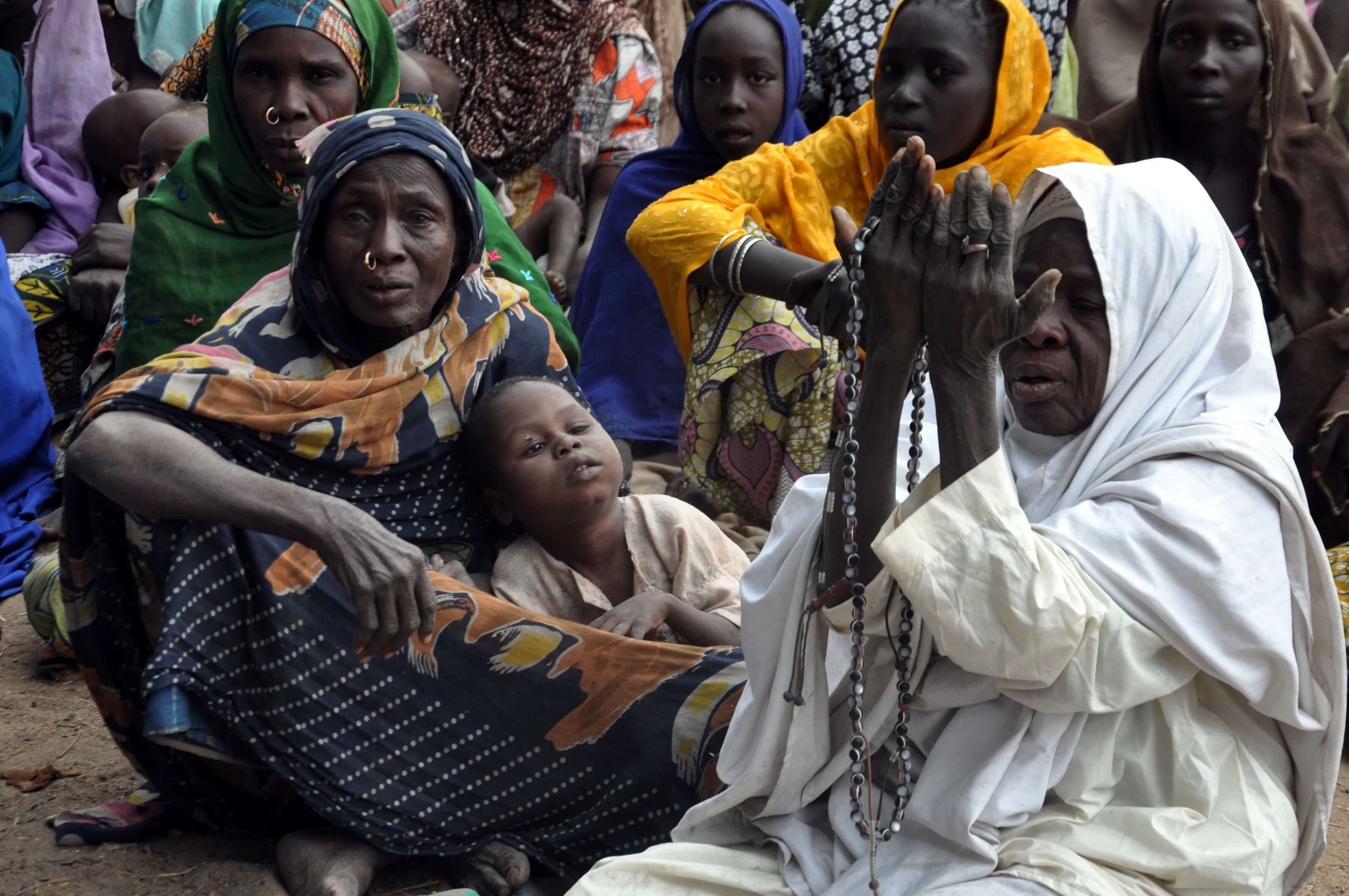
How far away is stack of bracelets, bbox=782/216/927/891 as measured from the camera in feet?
6.59

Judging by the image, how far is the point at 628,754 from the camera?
2928 millimetres

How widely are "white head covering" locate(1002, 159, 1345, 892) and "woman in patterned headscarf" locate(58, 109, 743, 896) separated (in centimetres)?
107

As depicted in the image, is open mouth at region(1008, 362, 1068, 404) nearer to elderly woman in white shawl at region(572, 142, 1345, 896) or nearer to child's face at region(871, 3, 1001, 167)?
elderly woman in white shawl at region(572, 142, 1345, 896)

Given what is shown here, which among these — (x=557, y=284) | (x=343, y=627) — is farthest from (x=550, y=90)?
(x=343, y=627)

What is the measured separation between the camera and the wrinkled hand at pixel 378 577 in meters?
2.88

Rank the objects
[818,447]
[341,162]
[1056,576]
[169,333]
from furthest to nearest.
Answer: [169,333], [818,447], [341,162], [1056,576]

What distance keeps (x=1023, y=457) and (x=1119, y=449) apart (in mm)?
221

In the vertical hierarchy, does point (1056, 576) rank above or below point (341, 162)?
below

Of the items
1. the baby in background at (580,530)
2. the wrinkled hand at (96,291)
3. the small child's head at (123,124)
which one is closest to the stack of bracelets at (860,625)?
the baby in background at (580,530)

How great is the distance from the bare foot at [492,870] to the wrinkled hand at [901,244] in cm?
159

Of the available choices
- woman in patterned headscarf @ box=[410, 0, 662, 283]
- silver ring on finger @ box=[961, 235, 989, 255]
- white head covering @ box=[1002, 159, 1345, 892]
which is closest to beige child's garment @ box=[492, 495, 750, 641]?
white head covering @ box=[1002, 159, 1345, 892]

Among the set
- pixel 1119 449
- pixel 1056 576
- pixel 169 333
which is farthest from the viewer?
pixel 169 333

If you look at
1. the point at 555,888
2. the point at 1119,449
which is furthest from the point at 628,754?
the point at 1119,449

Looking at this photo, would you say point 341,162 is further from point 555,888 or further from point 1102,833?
point 1102,833
